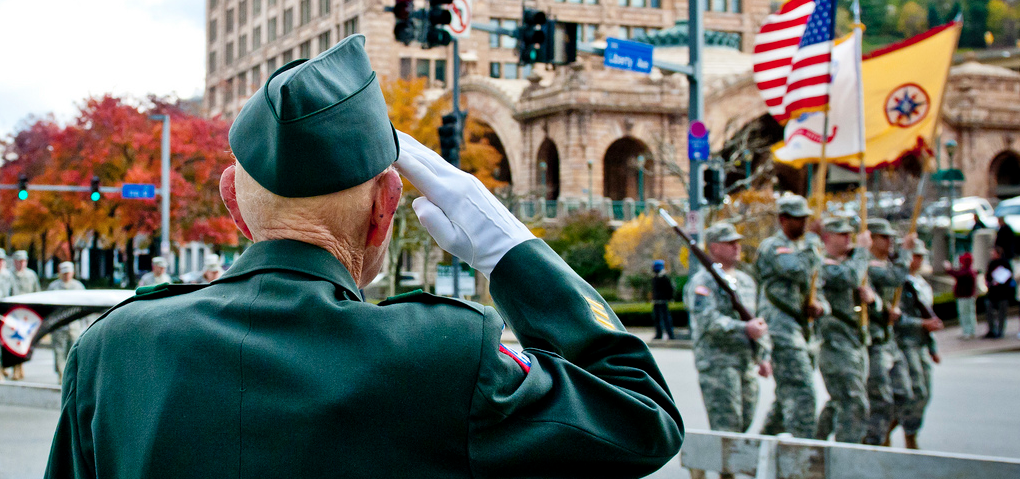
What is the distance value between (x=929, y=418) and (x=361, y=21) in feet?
195

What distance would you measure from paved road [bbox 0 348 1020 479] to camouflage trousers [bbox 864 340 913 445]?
814 mm

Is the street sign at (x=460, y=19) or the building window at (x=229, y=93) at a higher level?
the building window at (x=229, y=93)

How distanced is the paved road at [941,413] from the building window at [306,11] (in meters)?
57.0

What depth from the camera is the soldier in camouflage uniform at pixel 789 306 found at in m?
7.65

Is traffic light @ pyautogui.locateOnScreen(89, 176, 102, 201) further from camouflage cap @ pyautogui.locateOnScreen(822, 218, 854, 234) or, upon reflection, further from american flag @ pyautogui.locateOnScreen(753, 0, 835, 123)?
camouflage cap @ pyautogui.locateOnScreen(822, 218, 854, 234)

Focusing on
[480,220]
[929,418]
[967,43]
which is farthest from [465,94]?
[967,43]

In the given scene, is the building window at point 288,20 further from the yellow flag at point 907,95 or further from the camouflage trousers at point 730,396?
the camouflage trousers at point 730,396

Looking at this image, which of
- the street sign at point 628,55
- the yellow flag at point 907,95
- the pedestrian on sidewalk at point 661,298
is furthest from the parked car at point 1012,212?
the yellow flag at point 907,95

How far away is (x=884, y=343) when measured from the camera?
879 cm

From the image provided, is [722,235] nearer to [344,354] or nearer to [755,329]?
[755,329]

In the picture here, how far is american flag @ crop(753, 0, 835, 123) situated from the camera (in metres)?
10.1

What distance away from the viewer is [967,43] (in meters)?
102

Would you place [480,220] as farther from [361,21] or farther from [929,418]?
[361,21]

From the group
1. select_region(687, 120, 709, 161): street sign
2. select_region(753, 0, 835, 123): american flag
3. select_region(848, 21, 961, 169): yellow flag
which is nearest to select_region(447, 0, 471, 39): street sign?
select_region(687, 120, 709, 161): street sign
